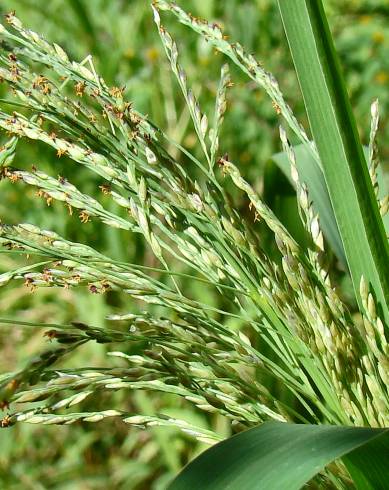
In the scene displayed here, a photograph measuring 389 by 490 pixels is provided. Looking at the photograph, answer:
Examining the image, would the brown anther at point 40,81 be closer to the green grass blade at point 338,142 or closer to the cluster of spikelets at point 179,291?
the cluster of spikelets at point 179,291

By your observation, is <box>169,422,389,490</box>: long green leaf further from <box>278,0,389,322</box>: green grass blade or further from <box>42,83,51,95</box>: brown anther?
<box>42,83,51,95</box>: brown anther

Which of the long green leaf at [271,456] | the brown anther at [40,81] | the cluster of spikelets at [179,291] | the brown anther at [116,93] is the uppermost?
the brown anther at [40,81]

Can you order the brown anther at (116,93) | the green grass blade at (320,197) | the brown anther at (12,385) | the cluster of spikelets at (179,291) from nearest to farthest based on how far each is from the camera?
the brown anther at (12,385), the cluster of spikelets at (179,291), the brown anther at (116,93), the green grass blade at (320,197)

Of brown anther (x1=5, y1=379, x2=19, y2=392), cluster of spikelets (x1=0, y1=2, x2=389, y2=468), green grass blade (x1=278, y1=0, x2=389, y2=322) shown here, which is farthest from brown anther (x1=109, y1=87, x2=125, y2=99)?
brown anther (x1=5, y1=379, x2=19, y2=392)

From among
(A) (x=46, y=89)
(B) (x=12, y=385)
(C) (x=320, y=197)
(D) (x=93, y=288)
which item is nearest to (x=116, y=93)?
(A) (x=46, y=89)

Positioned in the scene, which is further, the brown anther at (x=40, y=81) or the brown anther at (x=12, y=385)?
the brown anther at (x=40, y=81)

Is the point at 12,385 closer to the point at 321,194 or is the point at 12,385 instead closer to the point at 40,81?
the point at 40,81

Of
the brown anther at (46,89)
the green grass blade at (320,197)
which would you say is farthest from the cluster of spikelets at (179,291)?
the green grass blade at (320,197)
